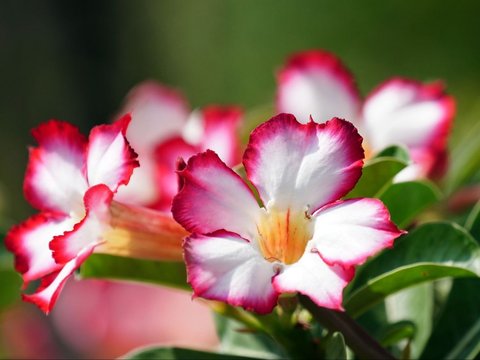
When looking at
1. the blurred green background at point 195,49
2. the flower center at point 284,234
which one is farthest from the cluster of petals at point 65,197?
the blurred green background at point 195,49

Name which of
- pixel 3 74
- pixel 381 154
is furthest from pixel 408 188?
pixel 3 74

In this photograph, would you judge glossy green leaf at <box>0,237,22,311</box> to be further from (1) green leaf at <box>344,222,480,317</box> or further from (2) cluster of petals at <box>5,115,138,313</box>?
(1) green leaf at <box>344,222,480,317</box>

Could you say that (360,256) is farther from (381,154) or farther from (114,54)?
(114,54)

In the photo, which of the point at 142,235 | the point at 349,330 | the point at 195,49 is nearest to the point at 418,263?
the point at 349,330

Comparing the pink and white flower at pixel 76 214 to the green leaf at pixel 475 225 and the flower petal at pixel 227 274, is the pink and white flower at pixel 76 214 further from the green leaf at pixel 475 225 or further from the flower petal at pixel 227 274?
the green leaf at pixel 475 225

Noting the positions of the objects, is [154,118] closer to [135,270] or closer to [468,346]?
[135,270]

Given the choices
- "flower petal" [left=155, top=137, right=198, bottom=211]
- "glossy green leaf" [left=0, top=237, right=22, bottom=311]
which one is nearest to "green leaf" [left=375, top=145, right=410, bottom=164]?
"flower petal" [left=155, top=137, right=198, bottom=211]

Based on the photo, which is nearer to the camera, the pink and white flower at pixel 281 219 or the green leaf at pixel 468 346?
the pink and white flower at pixel 281 219
